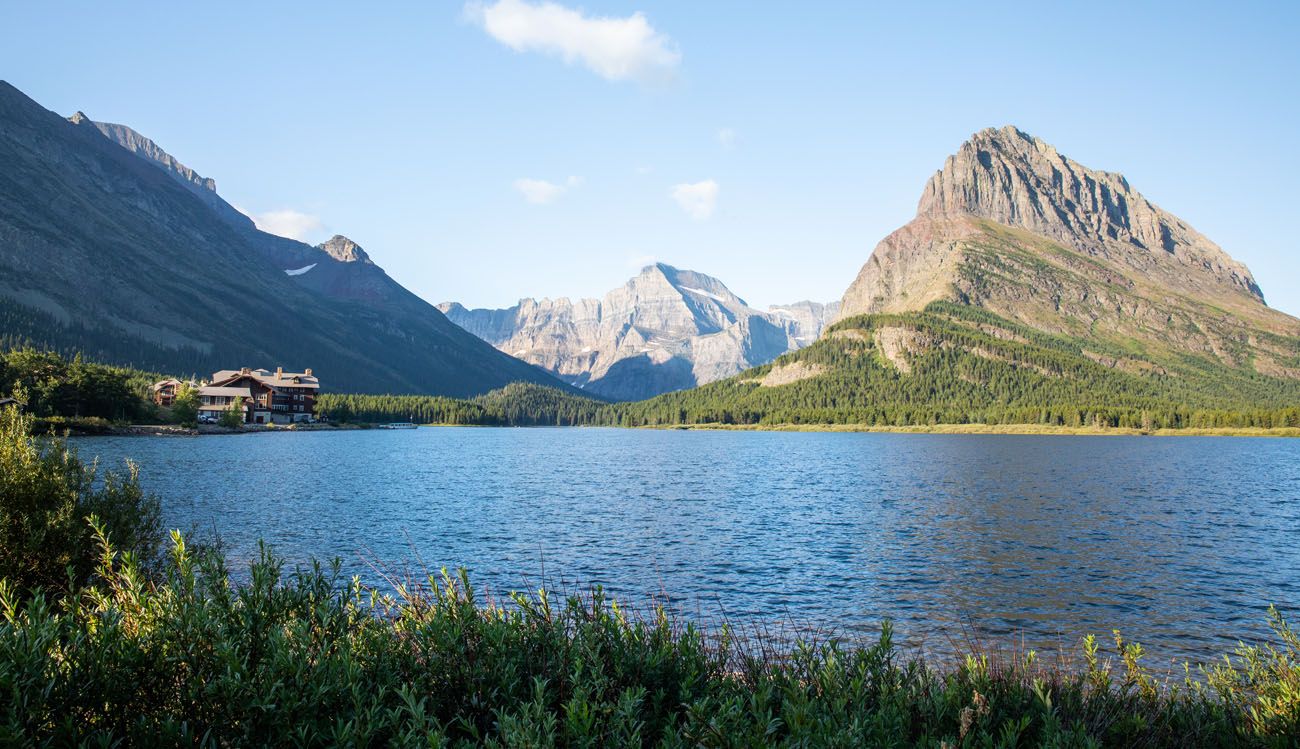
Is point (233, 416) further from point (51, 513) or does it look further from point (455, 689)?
Result: point (455, 689)

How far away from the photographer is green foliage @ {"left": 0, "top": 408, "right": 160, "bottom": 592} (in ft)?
68.6

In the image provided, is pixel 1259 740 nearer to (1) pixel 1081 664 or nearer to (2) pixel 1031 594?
(1) pixel 1081 664

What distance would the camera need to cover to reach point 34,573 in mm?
21203

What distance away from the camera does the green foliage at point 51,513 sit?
20.9 meters

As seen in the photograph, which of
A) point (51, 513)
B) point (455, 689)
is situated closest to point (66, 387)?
point (51, 513)

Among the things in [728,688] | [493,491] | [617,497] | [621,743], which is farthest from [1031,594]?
[493,491]

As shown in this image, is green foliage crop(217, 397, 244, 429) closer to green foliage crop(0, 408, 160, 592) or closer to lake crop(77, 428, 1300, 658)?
lake crop(77, 428, 1300, 658)

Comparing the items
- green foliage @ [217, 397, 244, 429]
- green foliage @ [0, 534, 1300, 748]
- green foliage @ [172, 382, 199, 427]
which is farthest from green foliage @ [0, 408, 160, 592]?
green foliage @ [217, 397, 244, 429]

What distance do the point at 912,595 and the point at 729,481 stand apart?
197 feet

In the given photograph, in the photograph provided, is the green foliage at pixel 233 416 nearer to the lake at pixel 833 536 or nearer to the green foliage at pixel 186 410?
the green foliage at pixel 186 410

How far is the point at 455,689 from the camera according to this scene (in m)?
11.5

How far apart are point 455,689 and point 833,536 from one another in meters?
45.1

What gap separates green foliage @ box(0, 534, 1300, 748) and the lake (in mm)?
→ 10414

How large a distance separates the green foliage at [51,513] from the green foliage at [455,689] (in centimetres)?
1074
